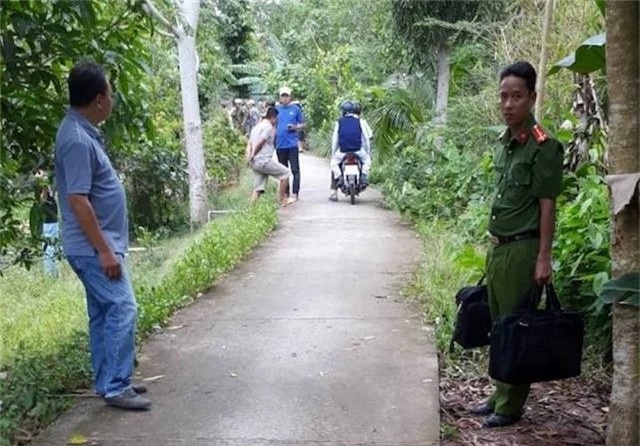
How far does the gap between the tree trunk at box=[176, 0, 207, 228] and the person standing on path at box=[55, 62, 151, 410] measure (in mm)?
8278

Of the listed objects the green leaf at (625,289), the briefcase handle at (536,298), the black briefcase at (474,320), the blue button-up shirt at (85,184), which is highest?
the blue button-up shirt at (85,184)

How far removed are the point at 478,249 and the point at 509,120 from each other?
10.7 ft

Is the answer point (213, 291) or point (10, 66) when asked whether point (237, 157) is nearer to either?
point (213, 291)

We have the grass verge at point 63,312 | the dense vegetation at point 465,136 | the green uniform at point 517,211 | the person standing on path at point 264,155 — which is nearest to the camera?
the green uniform at point 517,211

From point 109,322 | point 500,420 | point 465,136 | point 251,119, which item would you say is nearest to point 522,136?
point 500,420

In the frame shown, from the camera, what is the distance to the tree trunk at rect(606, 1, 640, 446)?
3047mm

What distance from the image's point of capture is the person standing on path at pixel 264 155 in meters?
11.3

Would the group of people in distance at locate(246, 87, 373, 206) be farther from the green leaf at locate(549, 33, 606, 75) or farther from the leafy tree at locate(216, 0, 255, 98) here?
the leafy tree at locate(216, 0, 255, 98)

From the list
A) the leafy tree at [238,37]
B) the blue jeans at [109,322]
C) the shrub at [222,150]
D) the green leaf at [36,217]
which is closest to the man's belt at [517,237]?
the blue jeans at [109,322]

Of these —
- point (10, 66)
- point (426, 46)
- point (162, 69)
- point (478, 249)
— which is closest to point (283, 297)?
point (478, 249)

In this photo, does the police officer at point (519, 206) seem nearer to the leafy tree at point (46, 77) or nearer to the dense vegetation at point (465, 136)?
the dense vegetation at point (465, 136)

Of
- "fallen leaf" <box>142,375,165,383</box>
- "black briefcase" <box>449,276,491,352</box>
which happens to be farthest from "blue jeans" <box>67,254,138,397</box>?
"black briefcase" <box>449,276,491,352</box>

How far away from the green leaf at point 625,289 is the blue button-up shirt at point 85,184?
89.7 inches

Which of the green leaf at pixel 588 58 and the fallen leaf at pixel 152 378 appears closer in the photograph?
the green leaf at pixel 588 58
